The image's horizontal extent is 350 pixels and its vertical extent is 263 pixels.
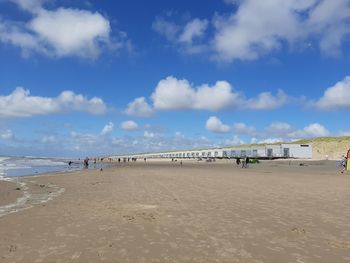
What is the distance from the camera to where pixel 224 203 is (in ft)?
63.9

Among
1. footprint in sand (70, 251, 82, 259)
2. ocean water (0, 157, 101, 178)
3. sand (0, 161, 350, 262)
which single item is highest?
ocean water (0, 157, 101, 178)

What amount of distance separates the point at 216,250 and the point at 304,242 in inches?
111

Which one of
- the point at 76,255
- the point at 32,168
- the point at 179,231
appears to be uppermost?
the point at 32,168

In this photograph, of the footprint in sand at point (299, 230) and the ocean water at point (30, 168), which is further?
the ocean water at point (30, 168)

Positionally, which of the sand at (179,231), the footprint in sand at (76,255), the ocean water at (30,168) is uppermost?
the ocean water at (30,168)

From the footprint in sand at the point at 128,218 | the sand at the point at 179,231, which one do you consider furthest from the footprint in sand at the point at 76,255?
the footprint in sand at the point at 128,218

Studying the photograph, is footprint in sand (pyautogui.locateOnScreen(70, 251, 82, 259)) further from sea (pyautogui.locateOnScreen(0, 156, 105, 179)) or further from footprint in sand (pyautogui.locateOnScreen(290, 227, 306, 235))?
sea (pyautogui.locateOnScreen(0, 156, 105, 179))

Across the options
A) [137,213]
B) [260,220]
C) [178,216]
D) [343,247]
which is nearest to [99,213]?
[137,213]

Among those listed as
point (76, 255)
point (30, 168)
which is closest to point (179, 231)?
point (76, 255)

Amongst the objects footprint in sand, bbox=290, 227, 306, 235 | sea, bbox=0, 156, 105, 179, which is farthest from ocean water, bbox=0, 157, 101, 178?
footprint in sand, bbox=290, 227, 306, 235

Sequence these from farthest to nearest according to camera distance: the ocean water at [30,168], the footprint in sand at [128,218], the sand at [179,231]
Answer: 1. the ocean water at [30,168]
2. the footprint in sand at [128,218]
3. the sand at [179,231]

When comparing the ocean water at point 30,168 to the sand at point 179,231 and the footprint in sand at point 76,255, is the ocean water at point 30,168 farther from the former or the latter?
the footprint in sand at point 76,255

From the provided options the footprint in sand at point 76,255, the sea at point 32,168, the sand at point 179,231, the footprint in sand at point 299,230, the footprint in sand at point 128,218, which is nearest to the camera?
the footprint in sand at point 76,255

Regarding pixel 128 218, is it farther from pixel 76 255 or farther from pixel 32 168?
pixel 32 168
